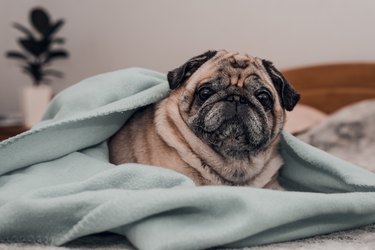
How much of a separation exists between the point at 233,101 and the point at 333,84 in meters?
1.68

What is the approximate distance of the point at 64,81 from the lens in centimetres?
351

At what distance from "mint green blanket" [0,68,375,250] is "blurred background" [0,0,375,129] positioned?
162 centimetres

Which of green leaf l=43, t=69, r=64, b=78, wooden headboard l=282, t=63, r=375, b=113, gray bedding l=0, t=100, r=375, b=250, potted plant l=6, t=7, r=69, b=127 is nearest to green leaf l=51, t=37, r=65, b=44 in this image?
potted plant l=6, t=7, r=69, b=127

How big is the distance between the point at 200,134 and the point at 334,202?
0.42 meters

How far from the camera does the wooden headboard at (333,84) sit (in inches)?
104

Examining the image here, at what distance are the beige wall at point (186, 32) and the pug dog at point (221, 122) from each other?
5.07 ft

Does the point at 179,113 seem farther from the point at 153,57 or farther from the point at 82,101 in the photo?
the point at 153,57

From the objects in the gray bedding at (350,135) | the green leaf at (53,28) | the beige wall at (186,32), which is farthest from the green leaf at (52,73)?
the gray bedding at (350,135)

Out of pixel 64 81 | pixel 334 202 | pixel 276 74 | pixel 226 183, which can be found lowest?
pixel 64 81

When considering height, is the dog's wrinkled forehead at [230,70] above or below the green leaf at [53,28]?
above

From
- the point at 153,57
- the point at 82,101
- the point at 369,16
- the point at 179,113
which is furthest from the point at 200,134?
the point at 153,57

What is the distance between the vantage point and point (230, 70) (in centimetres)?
127

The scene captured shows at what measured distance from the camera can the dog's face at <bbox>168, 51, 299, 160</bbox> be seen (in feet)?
3.94

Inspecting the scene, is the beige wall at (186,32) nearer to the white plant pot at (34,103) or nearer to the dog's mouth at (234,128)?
the white plant pot at (34,103)
